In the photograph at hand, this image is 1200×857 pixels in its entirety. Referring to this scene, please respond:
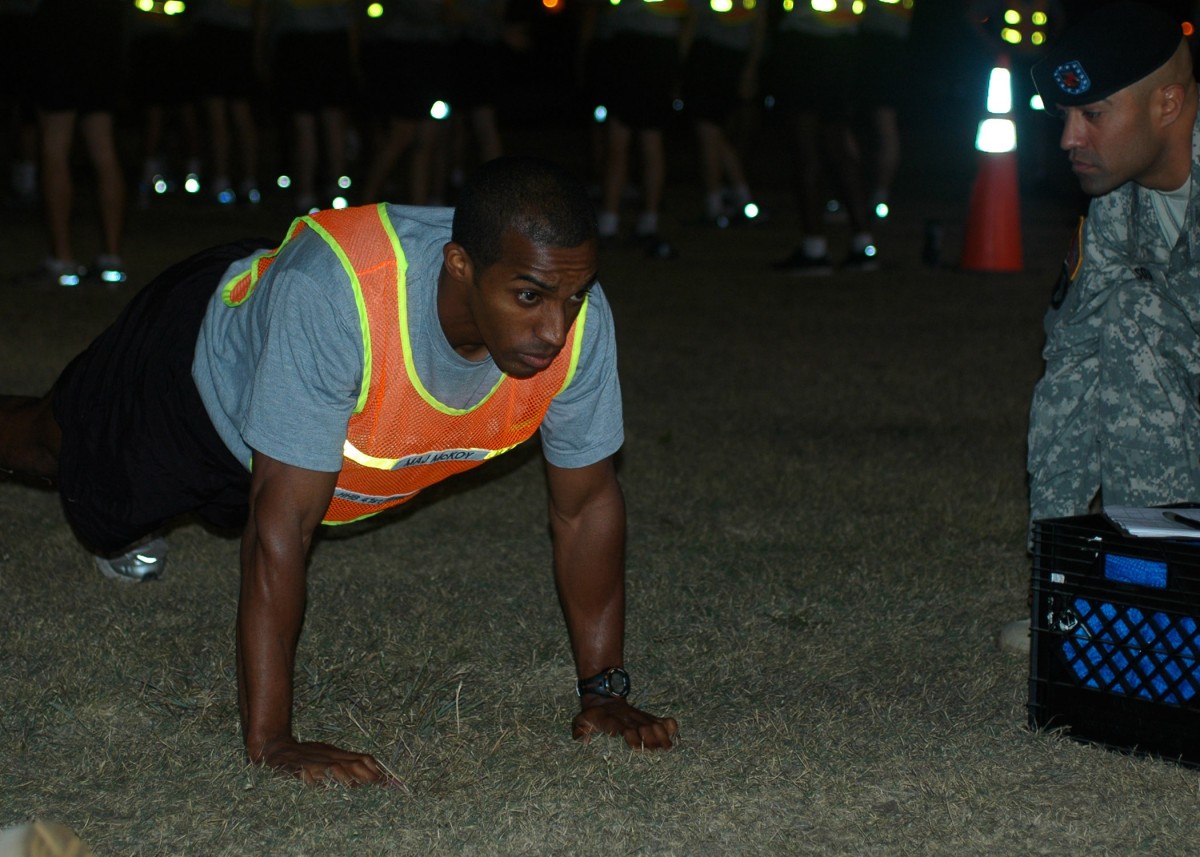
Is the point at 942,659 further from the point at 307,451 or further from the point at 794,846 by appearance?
the point at 307,451

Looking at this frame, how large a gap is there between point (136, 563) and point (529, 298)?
139cm

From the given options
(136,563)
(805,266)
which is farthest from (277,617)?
(805,266)

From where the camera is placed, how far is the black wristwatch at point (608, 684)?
2613mm

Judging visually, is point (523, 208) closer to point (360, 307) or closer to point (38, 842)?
point (360, 307)

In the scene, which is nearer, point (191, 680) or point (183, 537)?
point (191, 680)

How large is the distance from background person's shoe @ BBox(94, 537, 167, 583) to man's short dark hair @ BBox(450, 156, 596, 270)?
1.32m

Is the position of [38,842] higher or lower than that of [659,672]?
higher

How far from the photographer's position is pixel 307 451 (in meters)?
2.29

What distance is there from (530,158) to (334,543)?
59.3 inches

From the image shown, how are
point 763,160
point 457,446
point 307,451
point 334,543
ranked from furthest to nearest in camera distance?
point 763,160 < point 334,543 < point 457,446 < point 307,451

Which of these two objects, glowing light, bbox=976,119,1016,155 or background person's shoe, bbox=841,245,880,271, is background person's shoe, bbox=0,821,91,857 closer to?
glowing light, bbox=976,119,1016,155

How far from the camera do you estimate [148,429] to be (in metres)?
2.90

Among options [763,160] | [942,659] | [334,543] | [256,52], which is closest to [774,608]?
[942,659]

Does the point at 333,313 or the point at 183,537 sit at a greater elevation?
the point at 333,313
